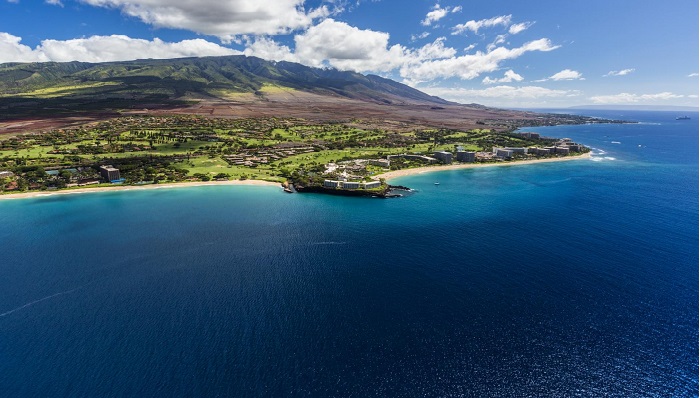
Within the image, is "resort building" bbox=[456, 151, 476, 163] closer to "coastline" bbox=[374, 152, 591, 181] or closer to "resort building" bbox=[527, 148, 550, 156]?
"coastline" bbox=[374, 152, 591, 181]

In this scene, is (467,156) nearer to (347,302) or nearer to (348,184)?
(348,184)

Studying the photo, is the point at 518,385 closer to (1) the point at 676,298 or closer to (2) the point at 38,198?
(1) the point at 676,298

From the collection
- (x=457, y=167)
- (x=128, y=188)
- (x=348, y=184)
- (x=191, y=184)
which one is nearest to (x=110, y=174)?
(x=128, y=188)

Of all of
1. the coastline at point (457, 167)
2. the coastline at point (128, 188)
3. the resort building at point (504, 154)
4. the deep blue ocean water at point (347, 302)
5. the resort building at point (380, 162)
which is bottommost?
the deep blue ocean water at point (347, 302)

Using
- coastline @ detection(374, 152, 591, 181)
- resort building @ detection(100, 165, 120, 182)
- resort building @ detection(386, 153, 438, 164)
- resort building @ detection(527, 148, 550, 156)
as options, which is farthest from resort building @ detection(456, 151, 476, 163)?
resort building @ detection(100, 165, 120, 182)

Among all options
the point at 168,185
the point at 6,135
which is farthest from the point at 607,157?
the point at 6,135

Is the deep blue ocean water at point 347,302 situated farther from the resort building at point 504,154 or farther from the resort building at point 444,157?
the resort building at point 504,154

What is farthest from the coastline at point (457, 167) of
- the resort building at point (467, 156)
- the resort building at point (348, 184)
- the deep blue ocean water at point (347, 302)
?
the deep blue ocean water at point (347, 302)

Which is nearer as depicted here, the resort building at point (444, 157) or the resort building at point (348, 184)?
the resort building at point (348, 184)
